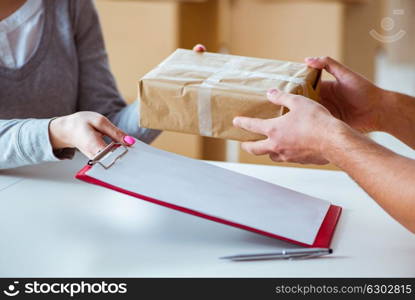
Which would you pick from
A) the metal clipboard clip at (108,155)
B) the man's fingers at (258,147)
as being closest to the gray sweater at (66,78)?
the metal clipboard clip at (108,155)

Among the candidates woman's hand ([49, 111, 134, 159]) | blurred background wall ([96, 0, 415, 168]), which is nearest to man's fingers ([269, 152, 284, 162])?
woman's hand ([49, 111, 134, 159])

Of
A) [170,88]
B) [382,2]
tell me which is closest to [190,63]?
[170,88]

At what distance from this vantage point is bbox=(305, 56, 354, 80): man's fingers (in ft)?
3.51

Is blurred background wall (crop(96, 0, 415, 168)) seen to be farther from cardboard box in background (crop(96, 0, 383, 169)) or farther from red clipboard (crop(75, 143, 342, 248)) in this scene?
red clipboard (crop(75, 143, 342, 248))

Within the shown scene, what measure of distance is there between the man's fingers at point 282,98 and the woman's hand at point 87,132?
0.23m

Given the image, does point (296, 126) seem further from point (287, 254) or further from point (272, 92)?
point (287, 254)

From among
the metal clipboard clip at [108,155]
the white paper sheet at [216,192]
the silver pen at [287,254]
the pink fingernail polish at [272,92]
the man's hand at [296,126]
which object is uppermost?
the pink fingernail polish at [272,92]

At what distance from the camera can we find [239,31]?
8.39 ft

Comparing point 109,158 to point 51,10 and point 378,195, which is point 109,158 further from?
point 51,10

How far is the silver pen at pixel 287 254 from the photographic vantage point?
33.5 inches

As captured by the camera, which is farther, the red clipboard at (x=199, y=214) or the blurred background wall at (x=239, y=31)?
the blurred background wall at (x=239, y=31)

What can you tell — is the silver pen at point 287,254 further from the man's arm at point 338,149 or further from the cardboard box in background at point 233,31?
the cardboard box in background at point 233,31

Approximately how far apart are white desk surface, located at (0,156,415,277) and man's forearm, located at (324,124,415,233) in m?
0.07

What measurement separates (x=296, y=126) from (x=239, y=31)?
169cm
